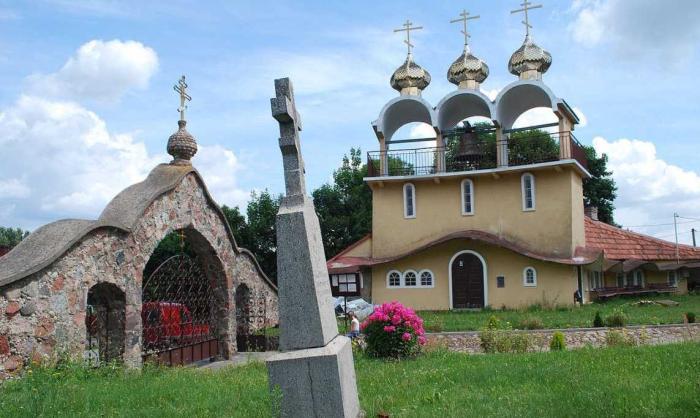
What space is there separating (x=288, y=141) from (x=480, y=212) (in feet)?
64.3

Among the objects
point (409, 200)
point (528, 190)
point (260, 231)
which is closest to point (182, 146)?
point (409, 200)

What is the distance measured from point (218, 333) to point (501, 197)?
14.2 meters

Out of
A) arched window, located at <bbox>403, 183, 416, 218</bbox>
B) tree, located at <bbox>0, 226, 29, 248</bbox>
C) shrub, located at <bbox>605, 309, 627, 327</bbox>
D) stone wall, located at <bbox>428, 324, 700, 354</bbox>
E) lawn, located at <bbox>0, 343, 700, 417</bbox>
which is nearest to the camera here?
lawn, located at <bbox>0, 343, 700, 417</bbox>

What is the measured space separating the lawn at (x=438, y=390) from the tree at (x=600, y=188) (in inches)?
1274

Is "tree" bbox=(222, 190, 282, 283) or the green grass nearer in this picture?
the green grass

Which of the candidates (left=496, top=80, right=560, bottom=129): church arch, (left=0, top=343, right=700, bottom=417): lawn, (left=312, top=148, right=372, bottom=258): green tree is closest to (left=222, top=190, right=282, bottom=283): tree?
(left=312, top=148, right=372, bottom=258): green tree

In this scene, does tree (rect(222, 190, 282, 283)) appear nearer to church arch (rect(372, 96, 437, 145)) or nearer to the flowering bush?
church arch (rect(372, 96, 437, 145))

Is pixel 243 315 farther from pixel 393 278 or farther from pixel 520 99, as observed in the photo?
pixel 520 99

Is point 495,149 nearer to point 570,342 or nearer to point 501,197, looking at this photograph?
point 501,197

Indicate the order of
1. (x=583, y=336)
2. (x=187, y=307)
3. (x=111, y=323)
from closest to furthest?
(x=111, y=323), (x=187, y=307), (x=583, y=336)

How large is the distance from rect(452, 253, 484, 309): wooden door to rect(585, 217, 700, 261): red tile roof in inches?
190

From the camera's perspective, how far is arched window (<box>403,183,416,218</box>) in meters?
25.9

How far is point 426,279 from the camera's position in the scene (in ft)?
83.2

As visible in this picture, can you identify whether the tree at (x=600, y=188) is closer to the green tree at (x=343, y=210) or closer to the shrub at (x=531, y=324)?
the green tree at (x=343, y=210)
